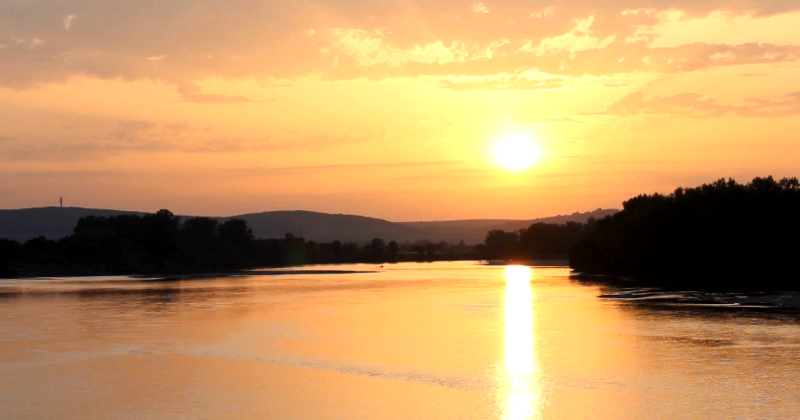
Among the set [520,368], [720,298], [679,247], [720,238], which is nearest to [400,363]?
[520,368]

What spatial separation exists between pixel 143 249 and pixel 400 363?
409ft

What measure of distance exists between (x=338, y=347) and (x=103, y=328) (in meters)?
14.2

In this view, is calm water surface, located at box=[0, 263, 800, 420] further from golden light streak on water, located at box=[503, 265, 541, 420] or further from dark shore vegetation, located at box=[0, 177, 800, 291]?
dark shore vegetation, located at box=[0, 177, 800, 291]

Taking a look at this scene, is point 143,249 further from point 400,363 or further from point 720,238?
point 400,363

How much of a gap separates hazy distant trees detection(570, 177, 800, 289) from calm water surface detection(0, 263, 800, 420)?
25.6m

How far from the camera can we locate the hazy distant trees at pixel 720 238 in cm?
7131

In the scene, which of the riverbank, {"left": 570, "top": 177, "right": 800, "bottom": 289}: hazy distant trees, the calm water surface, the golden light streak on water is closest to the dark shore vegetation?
{"left": 570, "top": 177, "right": 800, "bottom": 289}: hazy distant trees

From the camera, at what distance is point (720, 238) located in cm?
7306

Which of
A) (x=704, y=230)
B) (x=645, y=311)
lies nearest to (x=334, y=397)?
(x=645, y=311)

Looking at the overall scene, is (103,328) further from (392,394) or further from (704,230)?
(704,230)

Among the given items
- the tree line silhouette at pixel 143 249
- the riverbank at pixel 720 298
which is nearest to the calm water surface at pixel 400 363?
the riverbank at pixel 720 298

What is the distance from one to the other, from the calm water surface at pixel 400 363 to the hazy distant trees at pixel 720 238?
25592 millimetres

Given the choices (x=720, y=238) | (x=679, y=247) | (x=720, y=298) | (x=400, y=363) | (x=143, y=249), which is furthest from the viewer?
(x=143, y=249)

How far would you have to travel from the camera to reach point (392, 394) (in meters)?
23.6
